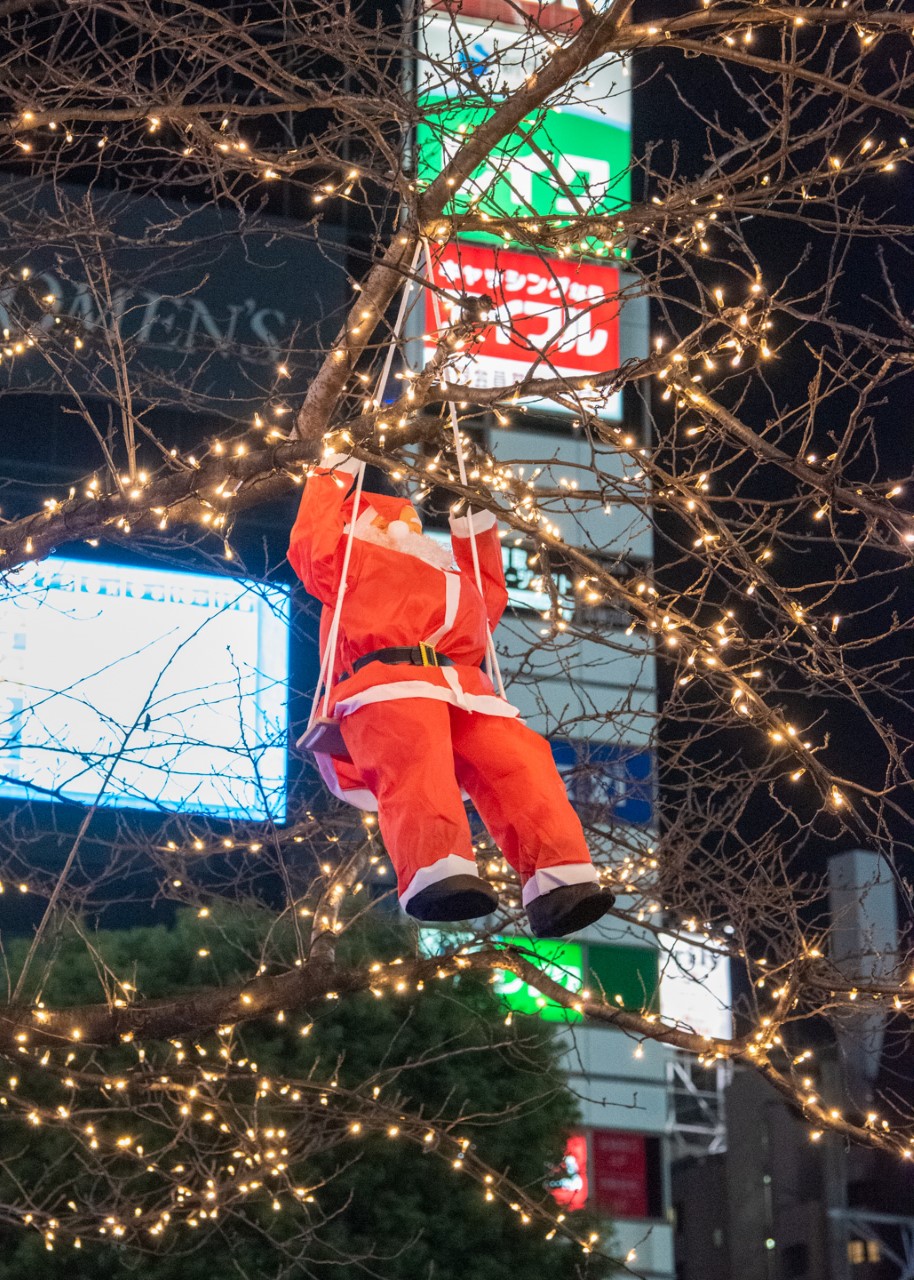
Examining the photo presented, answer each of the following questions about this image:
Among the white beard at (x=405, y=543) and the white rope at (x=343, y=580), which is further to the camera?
the white beard at (x=405, y=543)

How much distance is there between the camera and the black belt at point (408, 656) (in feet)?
13.2

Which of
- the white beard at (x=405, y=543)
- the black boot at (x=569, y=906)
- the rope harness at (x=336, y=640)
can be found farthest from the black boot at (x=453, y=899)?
the white beard at (x=405, y=543)

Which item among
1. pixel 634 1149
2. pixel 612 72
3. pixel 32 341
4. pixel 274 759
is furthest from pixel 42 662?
pixel 32 341

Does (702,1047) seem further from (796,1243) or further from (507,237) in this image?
(796,1243)

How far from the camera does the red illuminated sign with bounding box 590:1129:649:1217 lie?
1650 cm

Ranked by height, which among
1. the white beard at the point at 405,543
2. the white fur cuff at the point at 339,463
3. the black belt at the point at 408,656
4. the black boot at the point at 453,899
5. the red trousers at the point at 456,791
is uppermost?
the white fur cuff at the point at 339,463

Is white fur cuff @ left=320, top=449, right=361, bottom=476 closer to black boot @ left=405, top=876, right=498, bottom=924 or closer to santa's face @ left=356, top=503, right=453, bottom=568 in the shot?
santa's face @ left=356, top=503, right=453, bottom=568

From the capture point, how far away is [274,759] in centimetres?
1606

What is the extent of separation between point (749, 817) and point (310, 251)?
741 centimetres

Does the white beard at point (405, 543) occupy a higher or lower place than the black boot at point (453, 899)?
higher

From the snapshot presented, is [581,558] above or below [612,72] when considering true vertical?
below

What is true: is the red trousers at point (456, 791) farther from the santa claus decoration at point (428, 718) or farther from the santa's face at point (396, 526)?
the santa's face at point (396, 526)

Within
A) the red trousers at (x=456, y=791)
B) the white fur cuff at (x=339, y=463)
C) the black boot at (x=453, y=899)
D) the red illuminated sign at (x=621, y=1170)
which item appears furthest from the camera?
the red illuminated sign at (x=621, y=1170)

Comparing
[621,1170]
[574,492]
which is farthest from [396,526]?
[621,1170]
